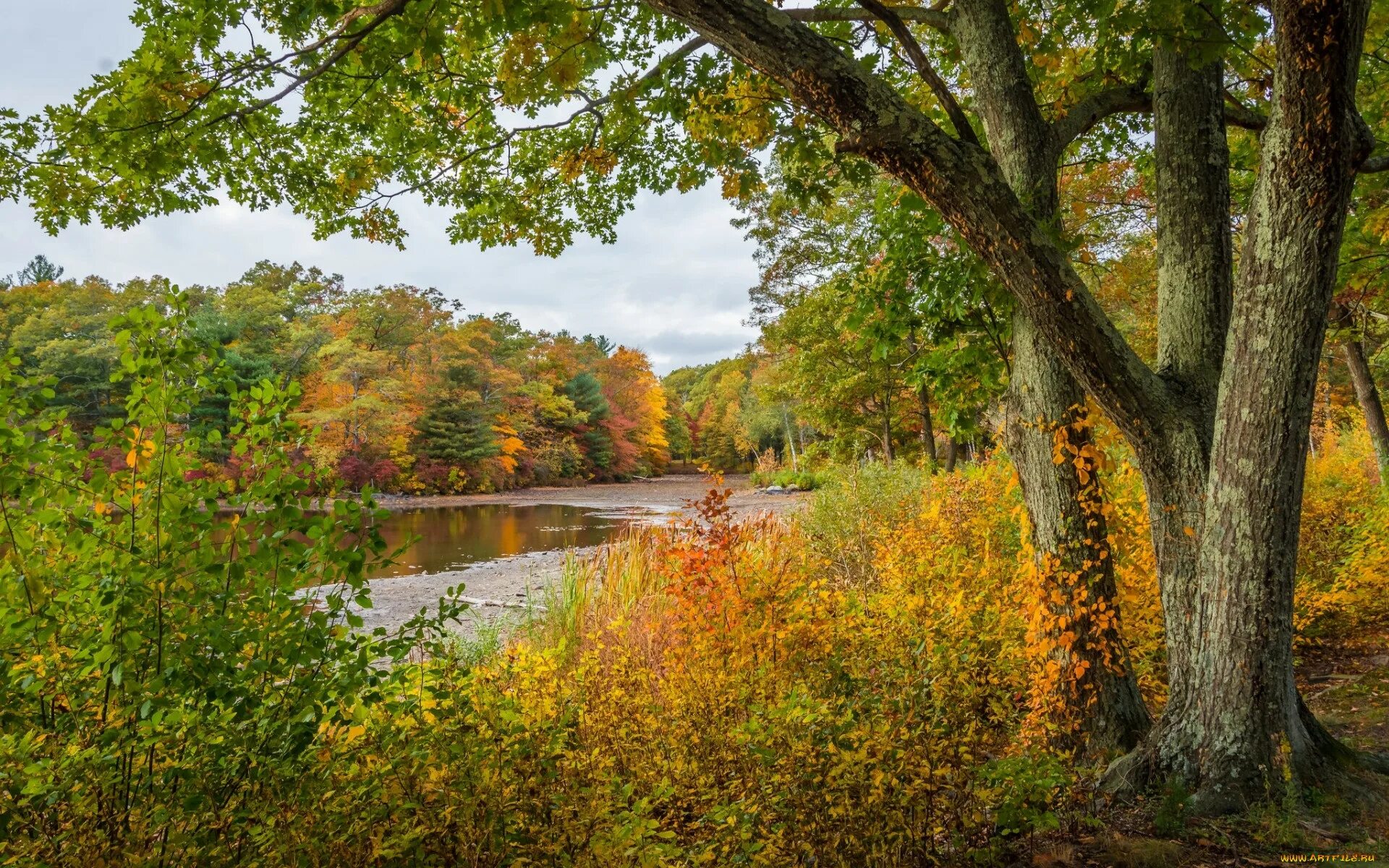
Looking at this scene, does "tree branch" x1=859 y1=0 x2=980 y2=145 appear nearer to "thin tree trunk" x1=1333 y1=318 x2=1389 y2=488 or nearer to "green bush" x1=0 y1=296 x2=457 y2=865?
"green bush" x1=0 y1=296 x2=457 y2=865

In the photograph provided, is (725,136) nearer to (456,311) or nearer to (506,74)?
(506,74)

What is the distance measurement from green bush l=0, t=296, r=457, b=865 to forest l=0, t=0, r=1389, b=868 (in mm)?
15

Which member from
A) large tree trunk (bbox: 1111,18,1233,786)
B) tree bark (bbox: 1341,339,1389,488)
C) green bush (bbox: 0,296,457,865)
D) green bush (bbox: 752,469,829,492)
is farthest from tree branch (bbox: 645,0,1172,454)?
green bush (bbox: 752,469,829,492)

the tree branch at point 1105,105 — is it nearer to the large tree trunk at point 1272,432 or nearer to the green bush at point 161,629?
the large tree trunk at point 1272,432

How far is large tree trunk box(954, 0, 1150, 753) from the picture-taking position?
3139 millimetres

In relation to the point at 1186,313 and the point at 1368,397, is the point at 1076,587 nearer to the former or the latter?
the point at 1186,313

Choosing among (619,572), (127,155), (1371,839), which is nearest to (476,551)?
(619,572)

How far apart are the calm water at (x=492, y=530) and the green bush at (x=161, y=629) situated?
885cm

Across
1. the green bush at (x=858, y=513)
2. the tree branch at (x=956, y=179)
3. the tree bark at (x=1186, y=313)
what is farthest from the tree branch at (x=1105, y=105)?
the green bush at (x=858, y=513)

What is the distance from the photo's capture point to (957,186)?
2.52 m

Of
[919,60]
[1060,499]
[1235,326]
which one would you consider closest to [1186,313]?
[1235,326]

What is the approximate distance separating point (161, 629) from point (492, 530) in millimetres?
17343

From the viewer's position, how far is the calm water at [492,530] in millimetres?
13602

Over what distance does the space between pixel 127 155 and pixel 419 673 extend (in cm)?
→ 291
